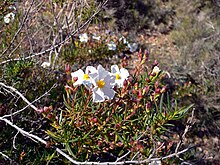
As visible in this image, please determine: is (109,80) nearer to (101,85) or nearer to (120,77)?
(101,85)

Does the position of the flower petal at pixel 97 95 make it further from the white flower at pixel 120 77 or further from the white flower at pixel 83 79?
the white flower at pixel 120 77

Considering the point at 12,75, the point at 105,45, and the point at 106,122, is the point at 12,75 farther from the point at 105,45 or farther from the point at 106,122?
the point at 105,45

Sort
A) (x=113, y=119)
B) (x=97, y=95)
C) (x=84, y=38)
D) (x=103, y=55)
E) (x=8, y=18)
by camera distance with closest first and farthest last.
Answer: (x=97, y=95) → (x=113, y=119) → (x=8, y=18) → (x=103, y=55) → (x=84, y=38)

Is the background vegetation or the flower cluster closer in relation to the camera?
the flower cluster

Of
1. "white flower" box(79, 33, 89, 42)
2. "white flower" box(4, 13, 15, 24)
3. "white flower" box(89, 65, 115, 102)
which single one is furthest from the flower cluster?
"white flower" box(79, 33, 89, 42)

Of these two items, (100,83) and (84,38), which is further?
(84,38)

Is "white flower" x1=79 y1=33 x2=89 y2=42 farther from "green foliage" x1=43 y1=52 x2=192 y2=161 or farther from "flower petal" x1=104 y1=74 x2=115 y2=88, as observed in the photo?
"flower petal" x1=104 y1=74 x2=115 y2=88

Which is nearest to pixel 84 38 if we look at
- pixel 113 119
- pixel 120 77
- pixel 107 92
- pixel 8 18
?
pixel 8 18

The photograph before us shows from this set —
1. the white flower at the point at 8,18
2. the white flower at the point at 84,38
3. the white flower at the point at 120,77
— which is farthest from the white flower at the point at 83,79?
the white flower at the point at 84,38
